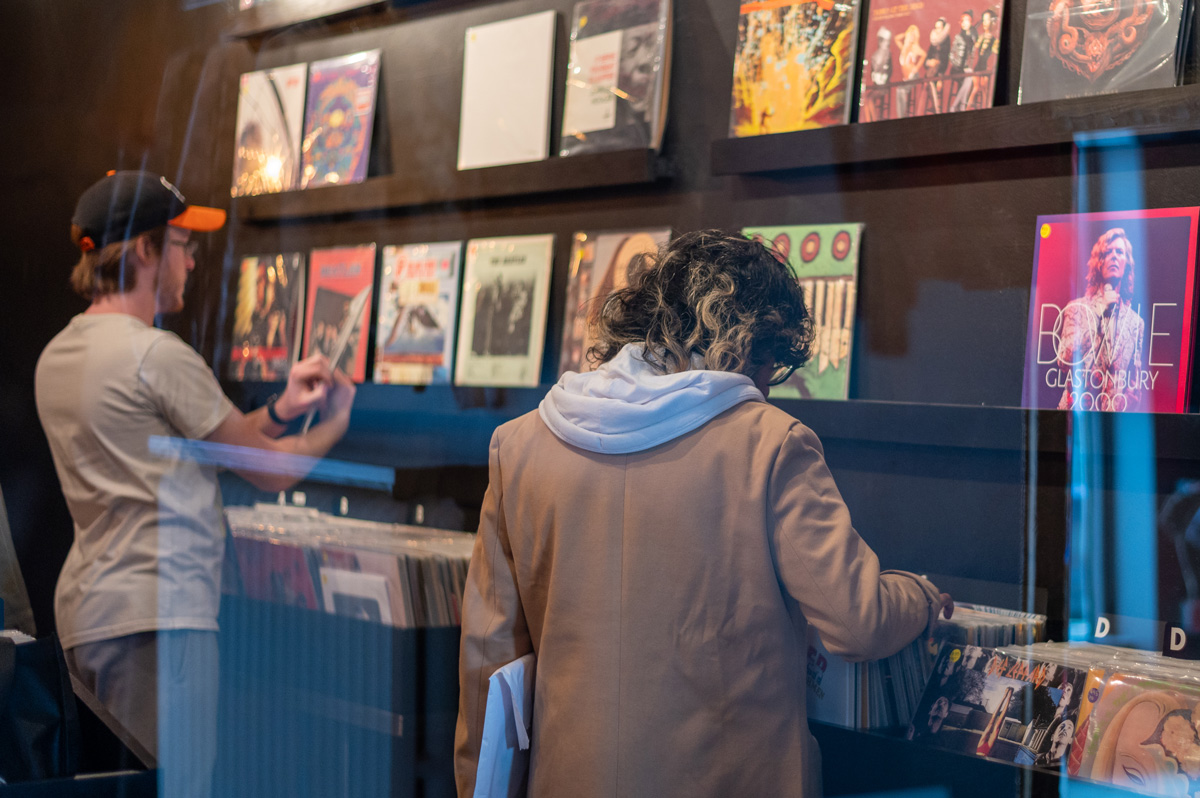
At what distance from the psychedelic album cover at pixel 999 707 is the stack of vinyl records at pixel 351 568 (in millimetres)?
992

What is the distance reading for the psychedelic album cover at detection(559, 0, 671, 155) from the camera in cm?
202

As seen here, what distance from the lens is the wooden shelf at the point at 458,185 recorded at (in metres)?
2.04

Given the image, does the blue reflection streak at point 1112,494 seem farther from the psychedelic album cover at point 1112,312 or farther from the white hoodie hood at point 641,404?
the white hoodie hood at point 641,404

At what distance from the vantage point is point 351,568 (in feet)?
6.88

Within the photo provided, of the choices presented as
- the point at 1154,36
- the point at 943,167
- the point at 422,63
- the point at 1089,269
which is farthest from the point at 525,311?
the point at 1154,36

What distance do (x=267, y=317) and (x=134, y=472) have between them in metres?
0.66

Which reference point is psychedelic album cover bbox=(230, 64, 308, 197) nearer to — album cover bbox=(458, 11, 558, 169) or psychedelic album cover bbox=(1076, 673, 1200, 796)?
album cover bbox=(458, 11, 558, 169)

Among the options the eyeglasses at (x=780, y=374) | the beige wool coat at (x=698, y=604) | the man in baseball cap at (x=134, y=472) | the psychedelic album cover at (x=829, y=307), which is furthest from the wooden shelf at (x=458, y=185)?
the beige wool coat at (x=698, y=604)

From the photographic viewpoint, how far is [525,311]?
2232mm

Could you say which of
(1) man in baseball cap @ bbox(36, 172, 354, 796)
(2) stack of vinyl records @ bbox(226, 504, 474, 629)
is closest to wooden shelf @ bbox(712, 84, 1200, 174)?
(2) stack of vinyl records @ bbox(226, 504, 474, 629)

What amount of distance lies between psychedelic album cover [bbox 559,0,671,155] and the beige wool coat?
3.15 ft

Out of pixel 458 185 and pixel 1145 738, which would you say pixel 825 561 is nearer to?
pixel 1145 738

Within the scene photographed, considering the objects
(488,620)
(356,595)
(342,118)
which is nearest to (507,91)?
(342,118)

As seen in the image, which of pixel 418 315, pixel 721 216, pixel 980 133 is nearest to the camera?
pixel 980 133
